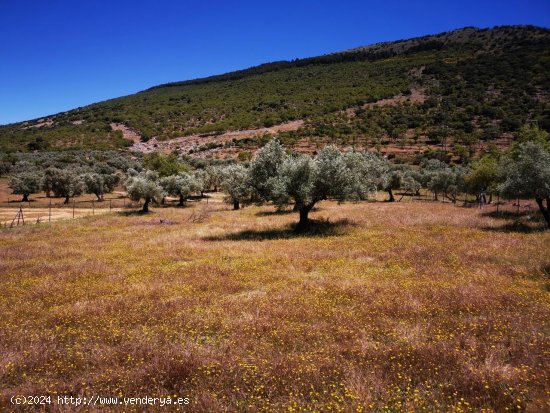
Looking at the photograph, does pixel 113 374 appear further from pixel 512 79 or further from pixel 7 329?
pixel 512 79

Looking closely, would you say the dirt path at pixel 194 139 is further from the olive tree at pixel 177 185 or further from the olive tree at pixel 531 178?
the olive tree at pixel 531 178

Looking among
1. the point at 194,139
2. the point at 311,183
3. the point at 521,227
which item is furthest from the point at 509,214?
the point at 194,139

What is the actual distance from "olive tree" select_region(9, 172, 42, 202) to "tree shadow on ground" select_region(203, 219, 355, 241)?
51.9 meters

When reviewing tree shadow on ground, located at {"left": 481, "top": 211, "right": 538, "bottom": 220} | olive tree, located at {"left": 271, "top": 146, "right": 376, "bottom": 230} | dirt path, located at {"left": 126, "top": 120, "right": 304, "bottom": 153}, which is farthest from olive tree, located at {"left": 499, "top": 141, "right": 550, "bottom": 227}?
dirt path, located at {"left": 126, "top": 120, "right": 304, "bottom": 153}

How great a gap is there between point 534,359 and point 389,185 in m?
48.6

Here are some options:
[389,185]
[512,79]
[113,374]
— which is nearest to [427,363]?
[113,374]

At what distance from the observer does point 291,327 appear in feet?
30.5

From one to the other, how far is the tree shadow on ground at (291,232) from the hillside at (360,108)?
66.3m

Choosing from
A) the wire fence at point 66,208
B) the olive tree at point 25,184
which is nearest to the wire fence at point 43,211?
the wire fence at point 66,208

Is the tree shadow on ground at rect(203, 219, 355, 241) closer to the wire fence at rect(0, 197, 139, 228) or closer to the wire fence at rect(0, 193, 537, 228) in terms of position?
the wire fence at rect(0, 193, 537, 228)

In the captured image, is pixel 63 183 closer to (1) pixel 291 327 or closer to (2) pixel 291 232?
(2) pixel 291 232

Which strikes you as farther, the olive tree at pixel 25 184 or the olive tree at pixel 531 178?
the olive tree at pixel 25 184

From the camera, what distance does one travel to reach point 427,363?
24.3 feet

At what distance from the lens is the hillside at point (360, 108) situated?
101 meters
